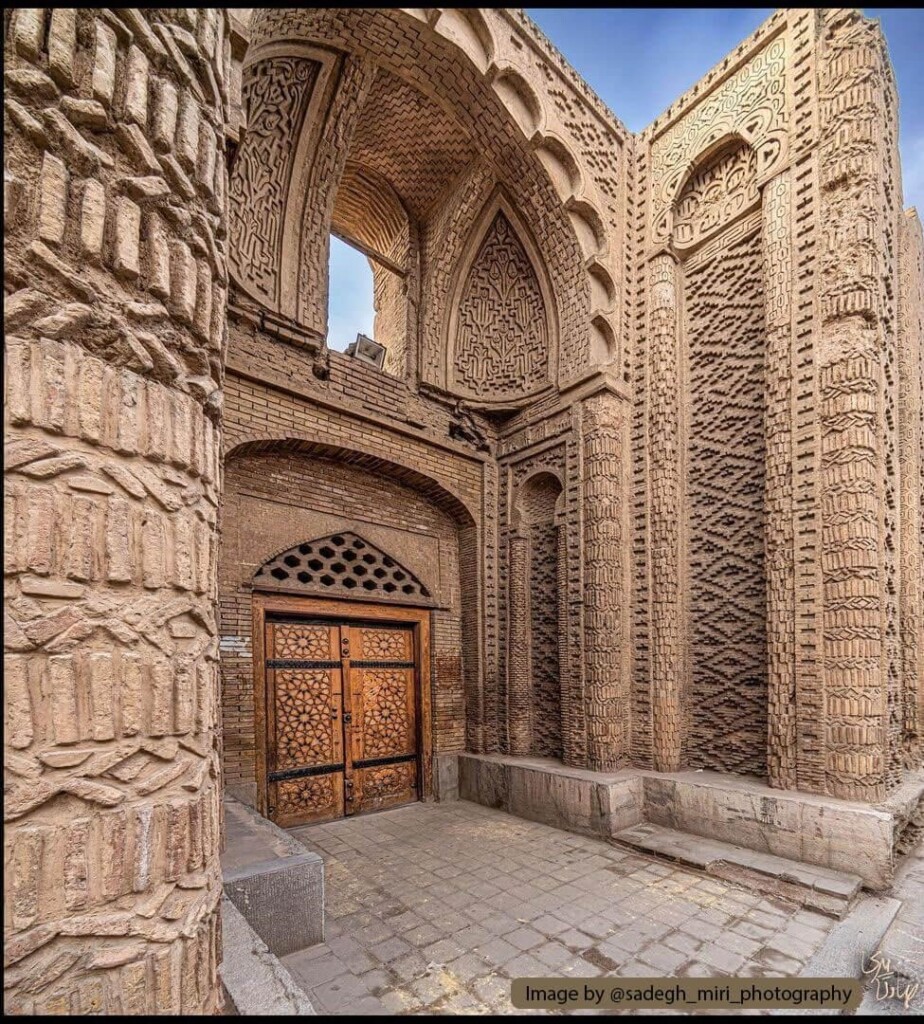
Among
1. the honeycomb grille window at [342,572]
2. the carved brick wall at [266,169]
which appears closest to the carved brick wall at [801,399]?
the honeycomb grille window at [342,572]

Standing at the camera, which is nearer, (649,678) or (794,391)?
(794,391)

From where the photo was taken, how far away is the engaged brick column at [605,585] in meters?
5.67

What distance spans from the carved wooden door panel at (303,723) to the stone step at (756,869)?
116 inches

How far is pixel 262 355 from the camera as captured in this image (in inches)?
213

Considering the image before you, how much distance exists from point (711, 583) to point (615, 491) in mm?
1392

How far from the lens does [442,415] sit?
7062 mm

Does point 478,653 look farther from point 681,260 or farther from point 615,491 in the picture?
point 681,260

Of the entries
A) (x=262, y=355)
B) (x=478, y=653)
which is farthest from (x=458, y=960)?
(x=262, y=355)

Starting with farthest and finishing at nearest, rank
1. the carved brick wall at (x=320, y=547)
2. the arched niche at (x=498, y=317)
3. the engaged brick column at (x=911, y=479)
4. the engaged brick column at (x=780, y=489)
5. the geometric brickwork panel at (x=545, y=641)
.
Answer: the arched niche at (x=498, y=317) < the geometric brickwork panel at (x=545, y=641) < the engaged brick column at (x=911, y=479) < the carved brick wall at (x=320, y=547) < the engaged brick column at (x=780, y=489)

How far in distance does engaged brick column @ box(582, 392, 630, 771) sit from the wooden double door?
2193 mm

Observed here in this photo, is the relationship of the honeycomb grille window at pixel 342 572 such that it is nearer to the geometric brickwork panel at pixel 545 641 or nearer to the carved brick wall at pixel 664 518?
the geometric brickwork panel at pixel 545 641

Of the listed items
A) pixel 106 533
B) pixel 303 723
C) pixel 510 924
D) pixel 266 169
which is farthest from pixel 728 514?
pixel 266 169
